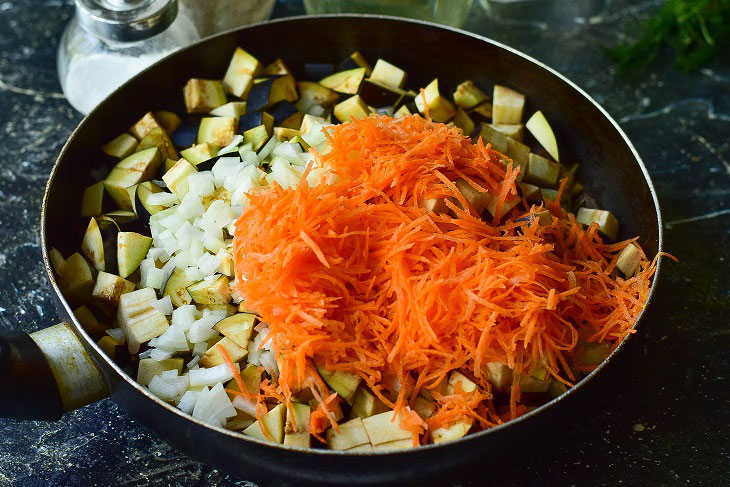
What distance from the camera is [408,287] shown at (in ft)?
3.84

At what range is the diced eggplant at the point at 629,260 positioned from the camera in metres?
1.35

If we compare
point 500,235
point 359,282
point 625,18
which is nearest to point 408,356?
point 359,282

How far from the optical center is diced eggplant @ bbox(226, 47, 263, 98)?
163 centimetres

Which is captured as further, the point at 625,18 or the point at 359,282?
the point at 625,18

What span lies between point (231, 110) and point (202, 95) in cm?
8

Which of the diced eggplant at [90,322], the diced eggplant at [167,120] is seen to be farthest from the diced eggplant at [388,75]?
the diced eggplant at [90,322]

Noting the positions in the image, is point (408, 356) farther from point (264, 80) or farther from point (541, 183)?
point (264, 80)

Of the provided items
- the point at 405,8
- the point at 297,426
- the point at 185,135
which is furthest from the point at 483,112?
the point at 297,426

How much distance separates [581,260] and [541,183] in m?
0.23

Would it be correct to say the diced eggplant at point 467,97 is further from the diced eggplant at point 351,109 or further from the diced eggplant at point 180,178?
the diced eggplant at point 180,178

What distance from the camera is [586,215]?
1.48m

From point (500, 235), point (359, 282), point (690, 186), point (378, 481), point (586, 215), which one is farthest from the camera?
point (690, 186)

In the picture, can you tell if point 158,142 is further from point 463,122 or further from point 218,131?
point 463,122

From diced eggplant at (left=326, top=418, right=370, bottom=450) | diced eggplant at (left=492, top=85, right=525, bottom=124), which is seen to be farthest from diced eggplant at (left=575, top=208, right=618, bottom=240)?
diced eggplant at (left=326, top=418, right=370, bottom=450)
